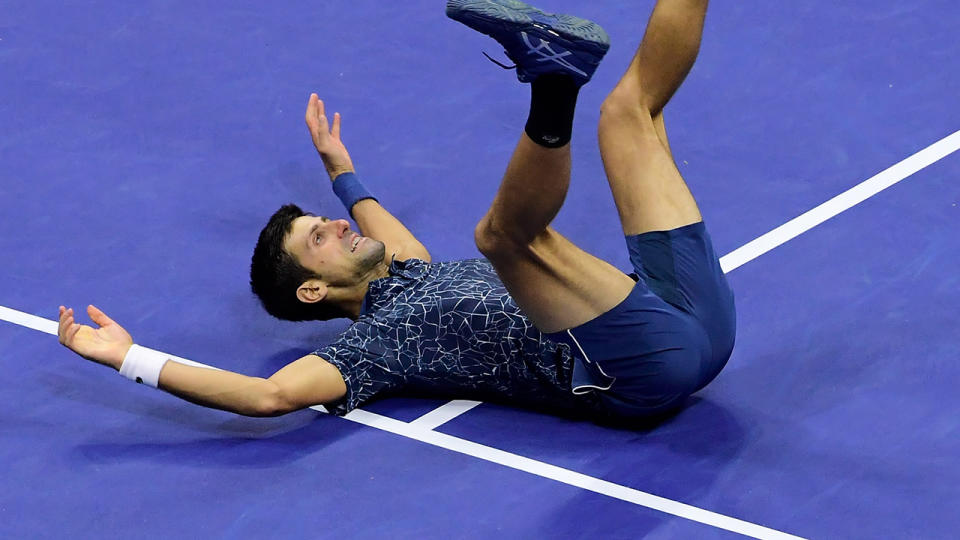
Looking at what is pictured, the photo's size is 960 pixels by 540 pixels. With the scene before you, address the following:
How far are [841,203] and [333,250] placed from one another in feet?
6.43

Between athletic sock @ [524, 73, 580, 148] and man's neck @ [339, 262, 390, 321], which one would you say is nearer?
athletic sock @ [524, 73, 580, 148]

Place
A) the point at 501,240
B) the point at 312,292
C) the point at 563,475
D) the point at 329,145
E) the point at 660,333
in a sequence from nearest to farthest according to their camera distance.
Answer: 1. the point at 501,240
2. the point at 660,333
3. the point at 563,475
4. the point at 312,292
5. the point at 329,145

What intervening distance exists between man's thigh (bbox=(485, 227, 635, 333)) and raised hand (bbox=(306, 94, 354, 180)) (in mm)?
1636

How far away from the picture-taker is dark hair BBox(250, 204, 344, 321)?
16.0ft

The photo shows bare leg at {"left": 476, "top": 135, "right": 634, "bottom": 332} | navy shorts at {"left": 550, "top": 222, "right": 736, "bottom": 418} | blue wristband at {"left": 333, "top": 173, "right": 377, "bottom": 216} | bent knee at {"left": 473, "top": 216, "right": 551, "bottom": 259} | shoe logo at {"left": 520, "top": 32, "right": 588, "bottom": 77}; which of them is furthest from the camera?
blue wristband at {"left": 333, "top": 173, "right": 377, "bottom": 216}

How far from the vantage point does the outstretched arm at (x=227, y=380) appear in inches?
173

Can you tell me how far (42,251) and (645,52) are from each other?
2.47m

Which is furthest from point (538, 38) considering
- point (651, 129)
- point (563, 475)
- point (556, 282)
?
point (563, 475)

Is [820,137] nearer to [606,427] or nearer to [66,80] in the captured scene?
[606,427]

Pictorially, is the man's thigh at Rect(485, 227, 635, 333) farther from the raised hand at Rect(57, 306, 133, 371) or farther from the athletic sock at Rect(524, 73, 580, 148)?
the raised hand at Rect(57, 306, 133, 371)

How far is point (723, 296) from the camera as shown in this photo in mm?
4352

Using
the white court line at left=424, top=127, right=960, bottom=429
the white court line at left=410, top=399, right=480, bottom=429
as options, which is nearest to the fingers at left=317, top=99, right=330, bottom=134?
the white court line at left=410, top=399, right=480, bottom=429

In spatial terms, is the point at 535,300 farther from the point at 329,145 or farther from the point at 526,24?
the point at 329,145

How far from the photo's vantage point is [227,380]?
439 cm
